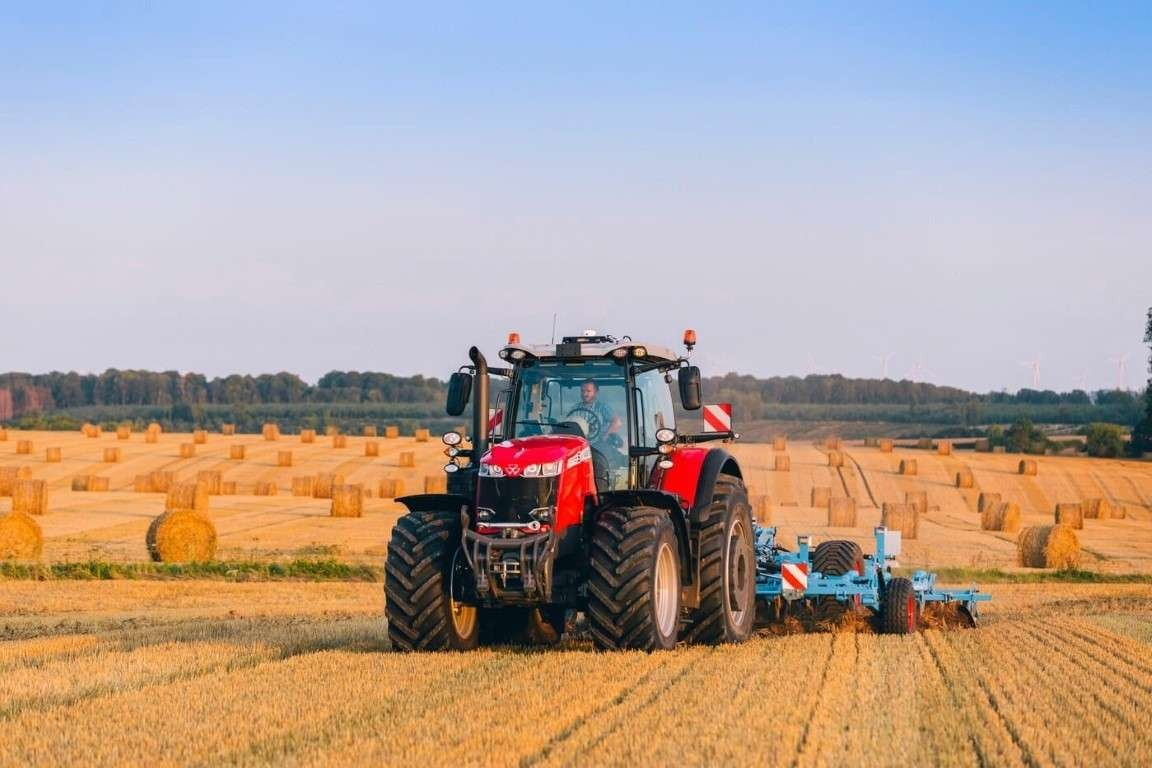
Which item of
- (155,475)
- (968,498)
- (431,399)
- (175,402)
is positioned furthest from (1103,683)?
(175,402)

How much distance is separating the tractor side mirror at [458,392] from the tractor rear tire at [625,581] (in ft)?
4.67

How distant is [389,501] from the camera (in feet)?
138

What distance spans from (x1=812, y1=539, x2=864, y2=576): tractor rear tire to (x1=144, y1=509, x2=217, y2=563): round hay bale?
14.8 m

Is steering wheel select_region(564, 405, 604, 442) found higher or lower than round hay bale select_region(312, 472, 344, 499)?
higher

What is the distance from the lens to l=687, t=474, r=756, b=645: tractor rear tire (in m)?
12.9

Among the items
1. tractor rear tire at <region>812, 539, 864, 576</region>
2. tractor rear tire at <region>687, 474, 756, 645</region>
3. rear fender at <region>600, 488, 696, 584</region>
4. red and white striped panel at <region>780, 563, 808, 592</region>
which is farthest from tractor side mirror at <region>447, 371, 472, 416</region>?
tractor rear tire at <region>812, 539, 864, 576</region>

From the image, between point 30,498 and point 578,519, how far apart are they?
92.2 ft

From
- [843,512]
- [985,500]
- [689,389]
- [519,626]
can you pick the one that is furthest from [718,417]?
[985,500]

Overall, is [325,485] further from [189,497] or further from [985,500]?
[985,500]

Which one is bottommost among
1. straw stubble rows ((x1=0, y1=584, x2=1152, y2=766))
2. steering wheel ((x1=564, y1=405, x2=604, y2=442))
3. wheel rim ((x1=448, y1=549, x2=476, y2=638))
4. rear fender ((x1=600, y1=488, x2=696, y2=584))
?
straw stubble rows ((x1=0, y1=584, x2=1152, y2=766))

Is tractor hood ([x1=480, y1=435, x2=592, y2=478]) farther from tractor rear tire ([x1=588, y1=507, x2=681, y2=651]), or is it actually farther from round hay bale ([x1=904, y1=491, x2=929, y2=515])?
round hay bale ([x1=904, y1=491, x2=929, y2=515])

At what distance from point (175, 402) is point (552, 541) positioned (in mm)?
87585

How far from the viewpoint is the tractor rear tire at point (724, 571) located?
12.9 meters

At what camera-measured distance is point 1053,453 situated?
58531mm
